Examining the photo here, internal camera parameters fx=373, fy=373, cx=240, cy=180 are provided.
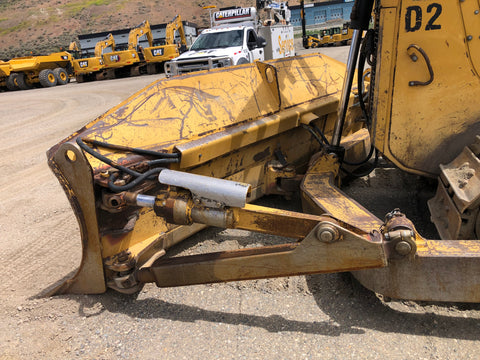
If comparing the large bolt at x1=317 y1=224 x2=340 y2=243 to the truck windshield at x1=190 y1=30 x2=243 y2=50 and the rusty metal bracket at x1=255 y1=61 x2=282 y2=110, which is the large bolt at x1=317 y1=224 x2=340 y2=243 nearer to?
the rusty metal bracket at x1=255 y1=61 x2=282 y2=110

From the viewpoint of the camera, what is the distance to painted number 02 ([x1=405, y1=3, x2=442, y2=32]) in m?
2.25

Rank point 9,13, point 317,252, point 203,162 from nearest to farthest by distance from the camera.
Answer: point 317,252 < point 203,162 < point 9,13

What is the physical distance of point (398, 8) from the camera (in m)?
2.29

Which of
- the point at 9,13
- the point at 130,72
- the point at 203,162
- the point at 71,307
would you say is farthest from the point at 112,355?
the point at 9,13

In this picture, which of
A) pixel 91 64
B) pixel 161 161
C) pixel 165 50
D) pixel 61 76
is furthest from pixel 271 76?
pixel 61 76

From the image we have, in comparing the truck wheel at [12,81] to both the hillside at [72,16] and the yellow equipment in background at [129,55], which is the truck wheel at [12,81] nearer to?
the yellow equipment in background at [129,55]

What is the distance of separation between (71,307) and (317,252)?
1.69 metres

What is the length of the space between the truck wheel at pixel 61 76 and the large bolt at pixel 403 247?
20.5 metres

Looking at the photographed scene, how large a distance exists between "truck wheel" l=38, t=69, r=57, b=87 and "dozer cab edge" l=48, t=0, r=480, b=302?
18.0 m

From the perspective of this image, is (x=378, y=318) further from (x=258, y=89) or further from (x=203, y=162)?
(x=258, y=89)

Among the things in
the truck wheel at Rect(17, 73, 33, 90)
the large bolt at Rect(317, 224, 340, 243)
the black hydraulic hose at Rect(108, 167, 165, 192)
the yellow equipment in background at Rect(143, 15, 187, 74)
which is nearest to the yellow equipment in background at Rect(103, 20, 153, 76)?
the yellow equipment in background at Rect(143, 15, 187, 74)

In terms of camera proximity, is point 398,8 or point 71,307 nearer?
point 398,8

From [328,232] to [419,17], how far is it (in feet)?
4.77

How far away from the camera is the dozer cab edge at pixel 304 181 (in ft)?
6.65
